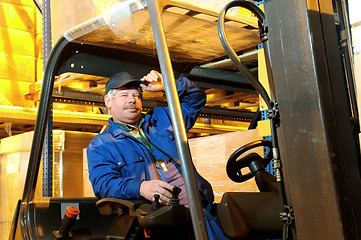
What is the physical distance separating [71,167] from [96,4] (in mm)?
2687

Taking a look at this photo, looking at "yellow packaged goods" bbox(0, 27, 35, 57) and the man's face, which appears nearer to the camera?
the man's face

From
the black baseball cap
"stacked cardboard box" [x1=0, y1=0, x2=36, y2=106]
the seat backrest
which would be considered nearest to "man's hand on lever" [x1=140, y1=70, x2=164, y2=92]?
the black baseball cap

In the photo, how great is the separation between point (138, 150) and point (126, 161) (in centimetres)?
12

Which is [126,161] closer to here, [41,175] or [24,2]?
[41,175]

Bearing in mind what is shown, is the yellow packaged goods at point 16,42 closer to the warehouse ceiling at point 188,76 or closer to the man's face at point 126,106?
the warehouse ceiling at point 188,76

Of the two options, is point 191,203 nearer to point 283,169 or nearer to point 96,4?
point 283,169

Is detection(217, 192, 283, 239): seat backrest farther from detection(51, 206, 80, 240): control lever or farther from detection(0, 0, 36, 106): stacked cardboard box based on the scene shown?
detection(0, 0, 36, 106): stacked cardboard box

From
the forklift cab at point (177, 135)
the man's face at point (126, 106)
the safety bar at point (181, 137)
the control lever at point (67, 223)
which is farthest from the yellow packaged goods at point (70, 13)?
the safety bar at point (181, 137)

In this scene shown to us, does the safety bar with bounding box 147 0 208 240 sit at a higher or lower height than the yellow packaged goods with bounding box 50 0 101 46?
lower

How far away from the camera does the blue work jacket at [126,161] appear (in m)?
2.90

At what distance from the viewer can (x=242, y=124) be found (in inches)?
316

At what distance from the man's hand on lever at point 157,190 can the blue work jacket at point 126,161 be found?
0.06 m

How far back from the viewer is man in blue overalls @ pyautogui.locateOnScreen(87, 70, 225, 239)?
9.37 ft

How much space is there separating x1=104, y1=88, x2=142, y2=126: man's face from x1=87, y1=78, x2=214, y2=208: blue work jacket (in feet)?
0.30
